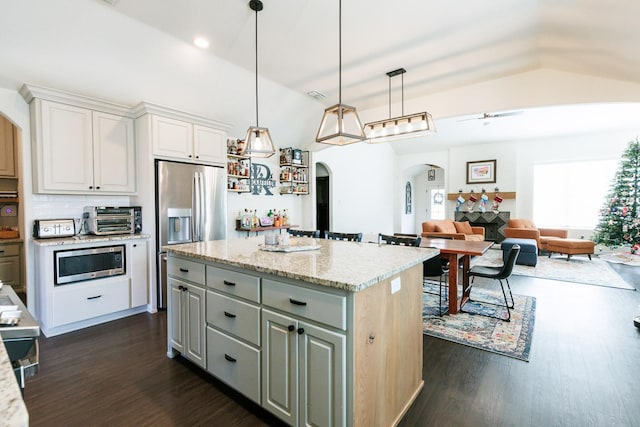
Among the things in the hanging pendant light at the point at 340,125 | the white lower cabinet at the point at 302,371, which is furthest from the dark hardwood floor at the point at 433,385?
the hanging pendant light at the point at 340,125

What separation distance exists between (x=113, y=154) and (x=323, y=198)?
4.53m

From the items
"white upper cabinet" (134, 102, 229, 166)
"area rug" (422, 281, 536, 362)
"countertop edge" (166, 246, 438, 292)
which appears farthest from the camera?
"white upper cabinet" (134, 102, 229, 166)

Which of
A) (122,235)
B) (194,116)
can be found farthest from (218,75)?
(122,235)

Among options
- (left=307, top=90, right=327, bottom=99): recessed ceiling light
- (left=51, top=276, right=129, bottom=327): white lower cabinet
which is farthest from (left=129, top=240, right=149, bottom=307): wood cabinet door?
(left=307, top=90, right=327, bottom=99): recessed ceiling light

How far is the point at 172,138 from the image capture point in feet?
11.9

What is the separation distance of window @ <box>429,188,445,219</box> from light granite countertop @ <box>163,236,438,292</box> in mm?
9309

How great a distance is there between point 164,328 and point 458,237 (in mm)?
5124

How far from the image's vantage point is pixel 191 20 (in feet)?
9.37

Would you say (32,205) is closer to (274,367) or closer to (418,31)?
(274,367)

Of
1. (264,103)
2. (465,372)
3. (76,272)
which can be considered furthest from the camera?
(264,103)

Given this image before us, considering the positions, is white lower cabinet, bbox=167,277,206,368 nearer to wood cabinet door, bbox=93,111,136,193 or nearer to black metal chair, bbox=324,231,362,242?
black metal chair, bbox=324,231,362,242

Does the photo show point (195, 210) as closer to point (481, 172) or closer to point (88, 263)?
point (88, 263)

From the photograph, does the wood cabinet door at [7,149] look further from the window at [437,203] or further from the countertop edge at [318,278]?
the window at [437,203]

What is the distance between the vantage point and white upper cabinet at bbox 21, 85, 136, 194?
118 inches
